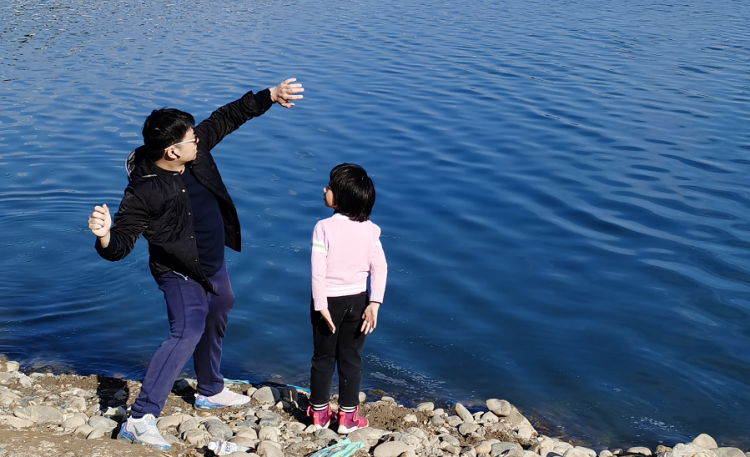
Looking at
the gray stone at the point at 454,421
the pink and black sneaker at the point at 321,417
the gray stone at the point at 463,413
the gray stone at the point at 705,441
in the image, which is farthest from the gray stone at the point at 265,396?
the gray stone at the point at 705,441

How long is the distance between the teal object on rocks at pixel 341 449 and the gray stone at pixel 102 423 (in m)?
1.29

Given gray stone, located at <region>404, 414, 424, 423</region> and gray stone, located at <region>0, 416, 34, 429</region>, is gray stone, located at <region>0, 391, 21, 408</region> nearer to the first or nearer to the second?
gray stone, located at <region>0, 416, 34, 429</region>

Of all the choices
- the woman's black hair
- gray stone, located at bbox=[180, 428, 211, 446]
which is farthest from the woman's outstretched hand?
gray stone, located at bbox=[180, 428, 211, 446]

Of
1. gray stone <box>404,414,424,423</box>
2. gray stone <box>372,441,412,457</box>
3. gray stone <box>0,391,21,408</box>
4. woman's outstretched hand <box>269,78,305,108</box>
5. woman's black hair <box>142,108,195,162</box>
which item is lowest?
gray stone <box>0,391,21,408</box>

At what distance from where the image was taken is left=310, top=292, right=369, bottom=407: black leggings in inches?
190

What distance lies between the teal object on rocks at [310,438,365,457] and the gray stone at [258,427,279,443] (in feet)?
1.20

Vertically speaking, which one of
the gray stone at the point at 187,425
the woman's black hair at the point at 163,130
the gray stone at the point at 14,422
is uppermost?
the woman's black hair at the point at 163,130

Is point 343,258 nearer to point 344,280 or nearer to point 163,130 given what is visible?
point 344,280

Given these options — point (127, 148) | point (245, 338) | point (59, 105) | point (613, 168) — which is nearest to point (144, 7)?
point (59, 105)

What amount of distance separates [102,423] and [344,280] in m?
1.75

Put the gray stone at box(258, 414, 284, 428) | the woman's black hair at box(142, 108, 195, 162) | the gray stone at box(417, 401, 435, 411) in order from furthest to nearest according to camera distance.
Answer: the gray stone at box(417, 401, 435, 411) < the gray stone at box(258, 414, 284, 428) < the woman's black hair at box(142, 108, 195, 162)

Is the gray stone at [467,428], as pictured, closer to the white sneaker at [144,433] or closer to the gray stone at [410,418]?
the gray stone at [410,418]

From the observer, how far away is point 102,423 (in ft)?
16.1

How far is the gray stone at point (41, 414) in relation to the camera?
5012mm
